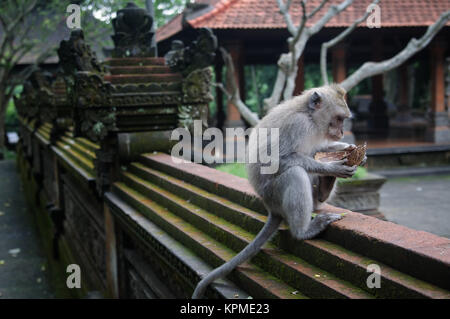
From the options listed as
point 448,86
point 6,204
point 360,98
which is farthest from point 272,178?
point 360,98

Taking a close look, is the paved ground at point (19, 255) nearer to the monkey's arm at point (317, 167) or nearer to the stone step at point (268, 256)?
the stone step at point (268, 256)

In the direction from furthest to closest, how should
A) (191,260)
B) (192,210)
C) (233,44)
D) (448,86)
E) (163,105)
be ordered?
(448,86)
(233,44)
(163,105)
(192,210)
(191,260)

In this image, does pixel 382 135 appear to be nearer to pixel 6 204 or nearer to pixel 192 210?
pixel 6 204

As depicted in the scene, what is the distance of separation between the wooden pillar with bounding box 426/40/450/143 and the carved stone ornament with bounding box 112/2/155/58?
972cm

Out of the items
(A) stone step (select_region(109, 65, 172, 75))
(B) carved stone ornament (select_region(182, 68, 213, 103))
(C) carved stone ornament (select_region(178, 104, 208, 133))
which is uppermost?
(A) stone step (select_region(109, 65, 172, 75))

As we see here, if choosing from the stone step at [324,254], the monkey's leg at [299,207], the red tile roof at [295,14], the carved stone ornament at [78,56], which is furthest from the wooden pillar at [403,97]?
the monkey's leg at [299,207]

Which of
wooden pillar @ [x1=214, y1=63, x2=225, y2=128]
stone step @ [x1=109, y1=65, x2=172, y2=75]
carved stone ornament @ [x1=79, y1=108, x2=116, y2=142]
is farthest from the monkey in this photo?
wooden pillar @ [x1=214, y1=63, x2=225, y2=128]

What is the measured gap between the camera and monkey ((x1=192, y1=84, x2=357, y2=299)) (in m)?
2.48

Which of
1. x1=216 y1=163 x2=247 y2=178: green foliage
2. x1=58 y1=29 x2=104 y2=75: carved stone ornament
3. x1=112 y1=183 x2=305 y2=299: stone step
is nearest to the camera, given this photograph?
x1=112 y1=183 x2=305 y2=299: stone step

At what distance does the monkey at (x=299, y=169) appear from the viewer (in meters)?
2.48

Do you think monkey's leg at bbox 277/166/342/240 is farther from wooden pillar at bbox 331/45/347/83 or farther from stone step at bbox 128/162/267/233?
wooden pillar at bbox 331/45/347/83

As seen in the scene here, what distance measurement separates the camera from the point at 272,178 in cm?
268
